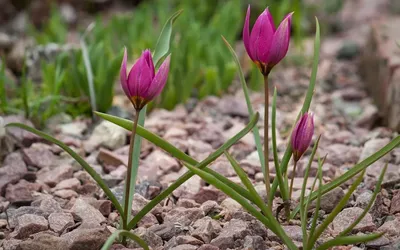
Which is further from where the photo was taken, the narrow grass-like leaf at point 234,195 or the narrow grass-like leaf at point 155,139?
the narrow grass-like leaf at point 155,139

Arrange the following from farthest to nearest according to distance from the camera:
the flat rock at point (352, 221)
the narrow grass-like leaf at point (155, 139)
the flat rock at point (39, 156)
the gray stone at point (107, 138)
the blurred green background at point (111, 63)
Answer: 1. the blurred green background at point (111, 63)
2. the gray stone at point (107, 138)
3. the flat rock at point (39, 156)
4. the flat rock at point (352, 221)
5. the narrow grass-like leaf at point (155, 139)

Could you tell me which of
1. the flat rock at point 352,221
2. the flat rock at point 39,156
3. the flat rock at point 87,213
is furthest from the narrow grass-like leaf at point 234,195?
the flat rock at point 39,156

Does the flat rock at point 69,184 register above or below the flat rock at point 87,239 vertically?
above

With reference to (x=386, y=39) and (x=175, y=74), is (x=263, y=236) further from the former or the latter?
(x=386, y=39)

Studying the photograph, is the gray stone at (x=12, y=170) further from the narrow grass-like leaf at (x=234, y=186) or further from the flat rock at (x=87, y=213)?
the narrow grass-like leaf at (x=234, y=186)

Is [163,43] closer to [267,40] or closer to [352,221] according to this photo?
[267,40]

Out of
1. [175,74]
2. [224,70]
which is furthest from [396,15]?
[175,74]

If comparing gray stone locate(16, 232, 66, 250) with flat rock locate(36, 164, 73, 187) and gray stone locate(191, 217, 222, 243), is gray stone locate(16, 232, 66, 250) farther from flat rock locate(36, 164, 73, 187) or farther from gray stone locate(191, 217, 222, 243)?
flat rock locate(36, 164, 73, 187)
